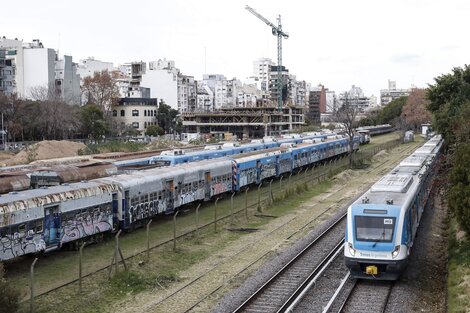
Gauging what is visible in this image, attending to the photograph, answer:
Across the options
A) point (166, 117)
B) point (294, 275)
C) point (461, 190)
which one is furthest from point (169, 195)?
point (166, 117)

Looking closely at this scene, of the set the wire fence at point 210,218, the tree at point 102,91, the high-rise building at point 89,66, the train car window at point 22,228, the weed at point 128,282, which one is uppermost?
the high-rise building at point 89,66

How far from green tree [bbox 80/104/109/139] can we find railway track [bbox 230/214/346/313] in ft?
219

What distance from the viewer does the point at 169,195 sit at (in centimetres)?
2959

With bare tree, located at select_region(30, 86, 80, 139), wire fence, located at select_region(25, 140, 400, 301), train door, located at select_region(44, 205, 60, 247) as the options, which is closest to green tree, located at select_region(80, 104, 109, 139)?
bare tree, located at select_region(30, 86, 80, 139)

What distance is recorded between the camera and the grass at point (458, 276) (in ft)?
48.6

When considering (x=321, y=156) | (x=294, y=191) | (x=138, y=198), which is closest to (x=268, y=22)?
(x=321, y=156)


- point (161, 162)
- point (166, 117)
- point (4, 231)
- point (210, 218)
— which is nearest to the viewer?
point (4, 231)

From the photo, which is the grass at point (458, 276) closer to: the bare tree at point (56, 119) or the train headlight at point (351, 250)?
the train headlight at point (351, 250)

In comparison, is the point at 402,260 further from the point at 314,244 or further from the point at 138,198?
the point at 138,198

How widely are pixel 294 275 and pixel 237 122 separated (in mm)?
107254

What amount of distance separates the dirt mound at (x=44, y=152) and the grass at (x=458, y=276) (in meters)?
44.1

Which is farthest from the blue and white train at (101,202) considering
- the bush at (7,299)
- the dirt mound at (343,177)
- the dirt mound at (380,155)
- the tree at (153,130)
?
the tree at (153,130)

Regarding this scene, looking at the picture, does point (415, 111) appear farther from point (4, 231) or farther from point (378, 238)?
point (4, 231)

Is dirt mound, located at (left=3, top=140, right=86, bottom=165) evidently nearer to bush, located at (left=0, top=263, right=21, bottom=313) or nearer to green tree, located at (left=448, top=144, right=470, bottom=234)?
bush, located at (left=0, top=263, right=21, bottom=313)
